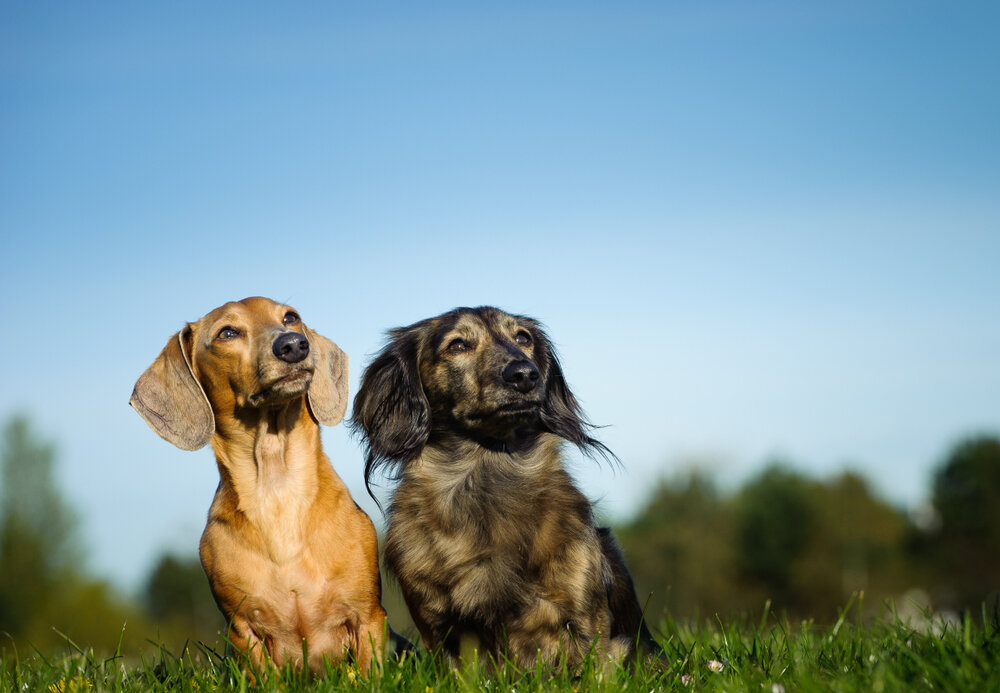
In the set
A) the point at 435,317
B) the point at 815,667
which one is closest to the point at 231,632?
the point at 435,317

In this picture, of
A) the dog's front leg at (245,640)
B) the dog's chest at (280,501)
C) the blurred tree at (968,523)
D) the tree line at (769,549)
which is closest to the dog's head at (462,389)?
the dog's chest at (280,501)

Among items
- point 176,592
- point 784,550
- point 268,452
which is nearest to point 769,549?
point 784,550

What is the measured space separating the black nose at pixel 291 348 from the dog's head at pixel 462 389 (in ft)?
3.11

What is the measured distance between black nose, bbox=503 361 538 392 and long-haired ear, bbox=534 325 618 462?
59 cm

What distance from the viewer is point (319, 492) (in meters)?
4.88

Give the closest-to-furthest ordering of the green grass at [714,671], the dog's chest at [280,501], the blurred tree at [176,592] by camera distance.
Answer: the green grass at [714,671], the dog's chest at [280,501], the blurred tree at [176,592]

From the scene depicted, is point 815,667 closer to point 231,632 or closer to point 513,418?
point 513,418

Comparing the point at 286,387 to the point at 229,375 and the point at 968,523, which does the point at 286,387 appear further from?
the point at 968,523

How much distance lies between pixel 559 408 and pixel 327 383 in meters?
1.50

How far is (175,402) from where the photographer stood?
493 cm

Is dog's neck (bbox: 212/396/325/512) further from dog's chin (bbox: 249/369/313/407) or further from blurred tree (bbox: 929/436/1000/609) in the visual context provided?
blurred tree (bbox: 929/436/1000/609)

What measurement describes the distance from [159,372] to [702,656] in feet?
11.1

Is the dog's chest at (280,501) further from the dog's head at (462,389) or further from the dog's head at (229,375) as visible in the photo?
the dog's head at (462,389)

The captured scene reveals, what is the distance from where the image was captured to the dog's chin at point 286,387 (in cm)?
468
